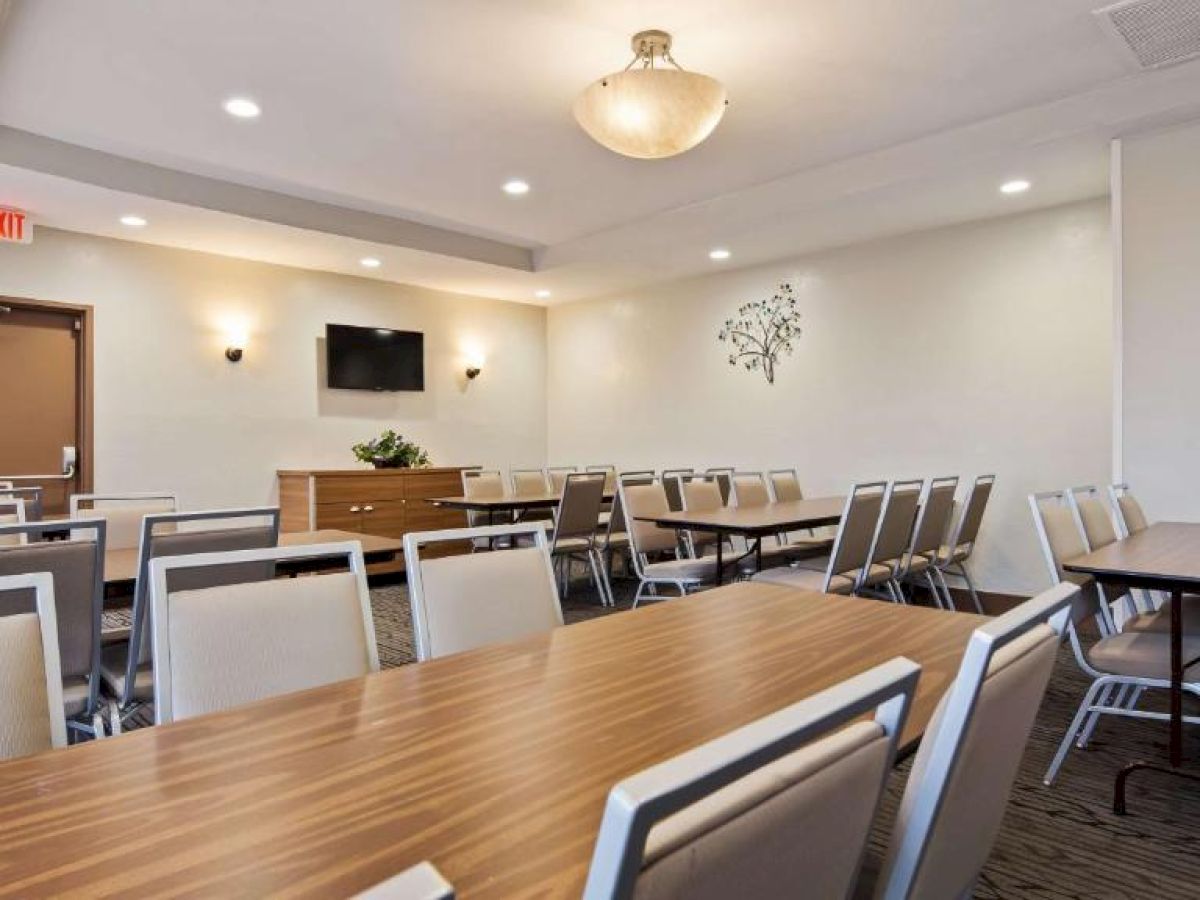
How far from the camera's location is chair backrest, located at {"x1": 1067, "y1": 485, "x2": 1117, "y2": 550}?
9.44 feet

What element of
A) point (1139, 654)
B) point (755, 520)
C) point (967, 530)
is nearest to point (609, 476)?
point (967, 530)

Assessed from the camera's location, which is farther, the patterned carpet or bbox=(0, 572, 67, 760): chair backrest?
the patterned carpet

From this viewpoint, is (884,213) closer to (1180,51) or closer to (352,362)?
(1180,51)

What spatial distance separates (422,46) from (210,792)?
Result: 122 inches

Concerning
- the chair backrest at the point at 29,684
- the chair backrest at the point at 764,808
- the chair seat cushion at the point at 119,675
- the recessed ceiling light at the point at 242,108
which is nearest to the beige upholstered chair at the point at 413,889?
the chair backrest at the point at 764,808

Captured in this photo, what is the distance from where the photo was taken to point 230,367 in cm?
598

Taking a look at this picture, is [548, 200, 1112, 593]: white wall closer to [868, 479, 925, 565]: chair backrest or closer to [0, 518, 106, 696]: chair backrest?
[868, 479, 925, 565]: chair backrest

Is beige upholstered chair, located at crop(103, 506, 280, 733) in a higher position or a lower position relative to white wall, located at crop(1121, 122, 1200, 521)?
lower

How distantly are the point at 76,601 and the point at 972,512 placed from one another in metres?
4.35

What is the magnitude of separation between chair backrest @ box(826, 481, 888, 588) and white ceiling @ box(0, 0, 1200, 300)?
1.92 metres

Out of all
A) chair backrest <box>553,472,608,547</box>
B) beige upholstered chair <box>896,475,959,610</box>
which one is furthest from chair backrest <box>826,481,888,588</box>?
chair backrest <box>553,472,608,547</box>

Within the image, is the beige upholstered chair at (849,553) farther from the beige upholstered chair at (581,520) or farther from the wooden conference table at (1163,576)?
the beige upholstered chair at (581,520)

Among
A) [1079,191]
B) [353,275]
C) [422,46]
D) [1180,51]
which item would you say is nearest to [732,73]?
[422,46]

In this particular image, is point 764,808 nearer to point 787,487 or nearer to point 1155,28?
point 1155,28
